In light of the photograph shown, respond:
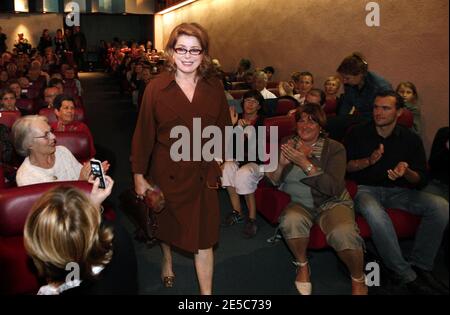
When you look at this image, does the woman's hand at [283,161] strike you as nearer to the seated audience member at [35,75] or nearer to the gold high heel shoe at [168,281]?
the gold high heel shoe at [168,281]

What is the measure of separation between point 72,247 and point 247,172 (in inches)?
87.5

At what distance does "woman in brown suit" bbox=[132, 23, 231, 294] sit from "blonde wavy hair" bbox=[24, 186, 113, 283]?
87 centimetres

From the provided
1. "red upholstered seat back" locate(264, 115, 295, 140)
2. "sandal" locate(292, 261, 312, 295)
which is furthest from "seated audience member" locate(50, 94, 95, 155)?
"sandal" locate(292, 261, 312, 295)

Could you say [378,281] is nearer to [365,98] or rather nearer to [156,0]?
[365,98]

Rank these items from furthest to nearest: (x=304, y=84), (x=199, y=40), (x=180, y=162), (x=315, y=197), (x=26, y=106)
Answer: (x=304, y=84) → (x=26, y=106) → (x=315, y=197) → (x=180, y=162) → (x=199, y=40)

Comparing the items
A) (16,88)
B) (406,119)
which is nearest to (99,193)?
(406,119)

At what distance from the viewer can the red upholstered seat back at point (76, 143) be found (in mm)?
3160

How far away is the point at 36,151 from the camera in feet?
8.41

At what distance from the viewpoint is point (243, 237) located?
3.48 m

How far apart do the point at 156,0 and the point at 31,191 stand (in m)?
18.5

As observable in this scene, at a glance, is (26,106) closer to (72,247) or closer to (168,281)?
(168,281)

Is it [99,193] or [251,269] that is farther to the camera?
[251,269]

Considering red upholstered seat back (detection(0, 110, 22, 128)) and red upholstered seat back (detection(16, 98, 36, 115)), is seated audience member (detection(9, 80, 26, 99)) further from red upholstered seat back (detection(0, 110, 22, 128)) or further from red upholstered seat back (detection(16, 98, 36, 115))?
red upholstered seat back (detection(0, 110, 22, 128))

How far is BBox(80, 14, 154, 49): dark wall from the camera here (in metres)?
22.4
